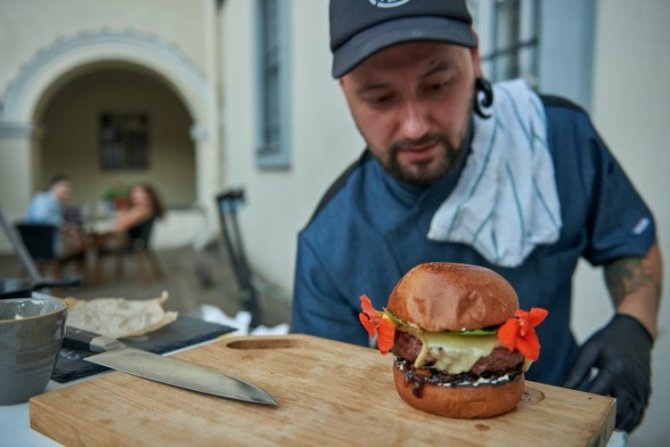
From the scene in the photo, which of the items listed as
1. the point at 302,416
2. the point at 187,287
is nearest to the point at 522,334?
the point at 302,416

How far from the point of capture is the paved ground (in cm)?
707

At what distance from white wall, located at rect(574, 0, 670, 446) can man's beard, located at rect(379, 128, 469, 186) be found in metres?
1.15

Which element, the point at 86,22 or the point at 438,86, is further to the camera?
the point at 86,22

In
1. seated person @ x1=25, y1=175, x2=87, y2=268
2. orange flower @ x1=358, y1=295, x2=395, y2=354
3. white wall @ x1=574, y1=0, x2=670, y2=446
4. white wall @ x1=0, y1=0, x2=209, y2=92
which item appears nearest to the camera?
orange flower @ x1=358, y1=295, x2=395, y2=354

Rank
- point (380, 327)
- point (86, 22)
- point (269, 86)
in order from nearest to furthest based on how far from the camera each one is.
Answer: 1. point (380, 327)
2. point (269, 86)
3. point (86, 22)

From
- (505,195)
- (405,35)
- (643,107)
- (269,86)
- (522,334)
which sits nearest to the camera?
(522,334)

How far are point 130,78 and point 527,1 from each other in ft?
55.1

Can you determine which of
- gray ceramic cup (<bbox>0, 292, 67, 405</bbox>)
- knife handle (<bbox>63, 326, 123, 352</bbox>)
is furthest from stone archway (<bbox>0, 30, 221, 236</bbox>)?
gray ceramic cup (<bbox>0, 292, 67, 405</bbox>)

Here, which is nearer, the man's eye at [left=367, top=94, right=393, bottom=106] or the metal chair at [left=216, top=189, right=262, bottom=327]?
the man's eye at [left=367, top=94, right=393, bottom=106]

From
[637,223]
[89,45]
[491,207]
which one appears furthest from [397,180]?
[89,45]

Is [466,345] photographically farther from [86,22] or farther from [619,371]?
[86,22]

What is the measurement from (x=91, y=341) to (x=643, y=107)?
2290 millimetres

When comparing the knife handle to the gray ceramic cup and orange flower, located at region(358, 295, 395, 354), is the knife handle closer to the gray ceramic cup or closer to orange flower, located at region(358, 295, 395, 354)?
the gray ceramic cup

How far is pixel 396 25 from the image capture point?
1.43m
